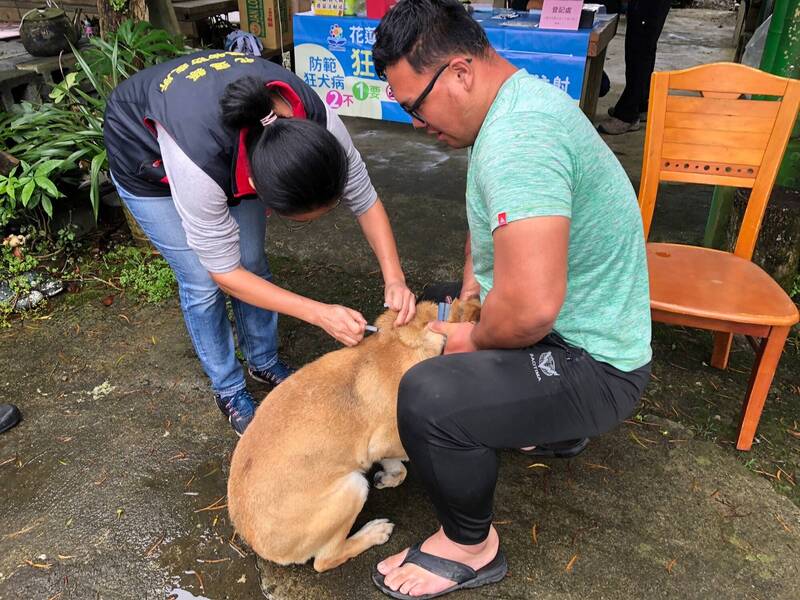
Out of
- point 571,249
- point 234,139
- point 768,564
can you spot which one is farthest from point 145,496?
point 768,564

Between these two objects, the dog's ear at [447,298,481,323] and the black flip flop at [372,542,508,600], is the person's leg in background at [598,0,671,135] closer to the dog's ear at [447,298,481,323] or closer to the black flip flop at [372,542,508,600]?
the dog's ear at [447,298,481,323]

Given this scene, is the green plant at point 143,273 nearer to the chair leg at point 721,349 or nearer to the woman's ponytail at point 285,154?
the woman's ponytail at point 285,154

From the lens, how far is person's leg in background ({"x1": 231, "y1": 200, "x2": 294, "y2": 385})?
260cm

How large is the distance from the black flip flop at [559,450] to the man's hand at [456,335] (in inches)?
35.4

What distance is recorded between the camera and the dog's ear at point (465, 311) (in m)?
2.17

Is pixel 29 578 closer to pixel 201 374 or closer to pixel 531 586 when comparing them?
pixel 201 374

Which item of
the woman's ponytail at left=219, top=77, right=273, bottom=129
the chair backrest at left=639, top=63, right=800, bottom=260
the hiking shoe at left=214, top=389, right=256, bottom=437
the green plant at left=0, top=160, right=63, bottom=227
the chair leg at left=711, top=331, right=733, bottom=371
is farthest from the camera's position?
the green plant at left=0, top=160, right=63, bottom=227

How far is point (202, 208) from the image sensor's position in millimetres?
2086

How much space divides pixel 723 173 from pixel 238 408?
2666 mm

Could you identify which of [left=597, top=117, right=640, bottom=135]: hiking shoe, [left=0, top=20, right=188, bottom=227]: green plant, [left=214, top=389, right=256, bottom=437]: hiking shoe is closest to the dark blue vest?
[left=214, top=389, right=256, bottom=437]: hiking shoe

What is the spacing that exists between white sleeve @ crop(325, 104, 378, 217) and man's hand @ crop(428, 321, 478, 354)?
75 centimetres

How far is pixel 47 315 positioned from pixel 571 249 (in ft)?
11.5

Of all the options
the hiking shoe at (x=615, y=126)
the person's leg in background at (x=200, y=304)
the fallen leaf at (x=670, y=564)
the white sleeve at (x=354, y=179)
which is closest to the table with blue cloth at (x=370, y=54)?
the hiking shoe at (x=615, y=126)

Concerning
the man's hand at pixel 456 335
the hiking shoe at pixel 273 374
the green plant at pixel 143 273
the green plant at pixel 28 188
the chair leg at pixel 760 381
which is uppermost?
the man's hand at pixel 456 335
